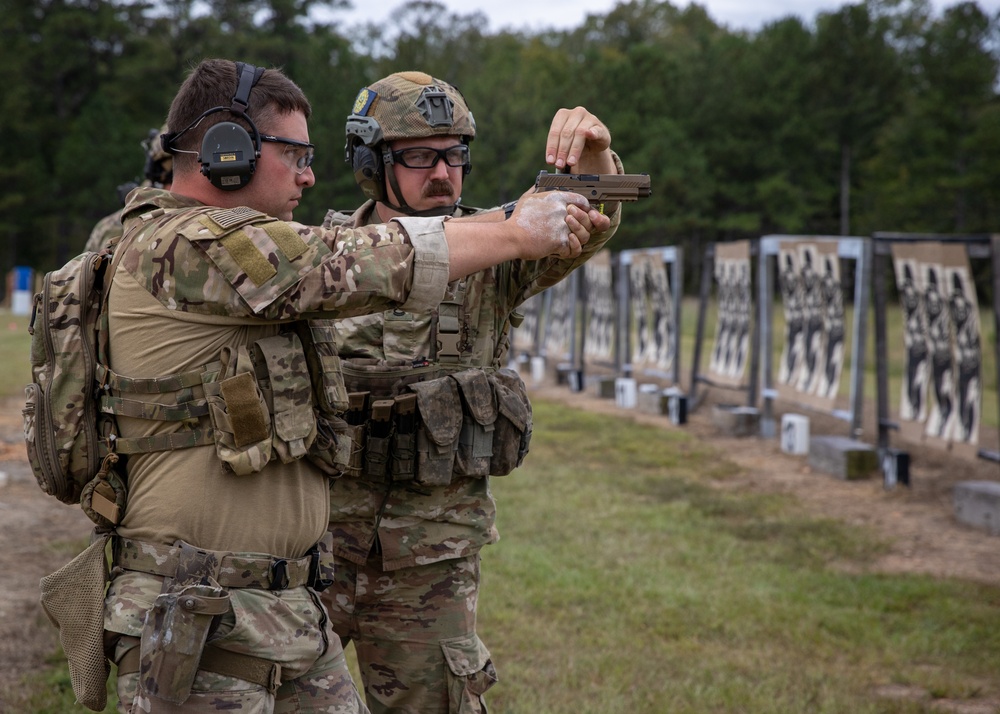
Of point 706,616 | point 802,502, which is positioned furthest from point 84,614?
point 802,502

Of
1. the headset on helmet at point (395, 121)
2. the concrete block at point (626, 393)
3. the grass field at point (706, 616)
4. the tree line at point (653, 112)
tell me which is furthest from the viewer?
the tree line at point (653, 112)

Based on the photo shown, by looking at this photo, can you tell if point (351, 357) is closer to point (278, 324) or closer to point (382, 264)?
point (278, 324)

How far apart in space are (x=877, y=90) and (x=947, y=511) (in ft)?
142

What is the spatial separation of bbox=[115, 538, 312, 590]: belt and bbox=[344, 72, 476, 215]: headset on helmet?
4.85ft

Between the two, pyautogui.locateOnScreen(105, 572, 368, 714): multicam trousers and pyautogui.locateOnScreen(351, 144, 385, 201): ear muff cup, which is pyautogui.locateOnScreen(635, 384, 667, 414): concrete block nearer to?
pyautogui.locateOnScreen(351, 144, 385, 201): ear muff cup

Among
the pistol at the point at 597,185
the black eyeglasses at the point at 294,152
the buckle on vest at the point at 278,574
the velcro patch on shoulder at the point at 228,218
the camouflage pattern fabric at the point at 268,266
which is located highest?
the black eyeglasses at the point at 294,152

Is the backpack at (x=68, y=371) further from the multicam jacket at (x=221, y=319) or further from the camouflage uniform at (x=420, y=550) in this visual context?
the camouflage uniform at (x=420, y=550)

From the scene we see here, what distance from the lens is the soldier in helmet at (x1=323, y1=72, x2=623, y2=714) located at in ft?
10.3

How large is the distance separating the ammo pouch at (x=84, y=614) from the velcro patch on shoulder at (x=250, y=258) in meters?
0.77

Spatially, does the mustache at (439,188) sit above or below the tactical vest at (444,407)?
above

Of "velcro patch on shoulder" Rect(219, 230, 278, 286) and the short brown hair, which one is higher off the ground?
the short brown hair

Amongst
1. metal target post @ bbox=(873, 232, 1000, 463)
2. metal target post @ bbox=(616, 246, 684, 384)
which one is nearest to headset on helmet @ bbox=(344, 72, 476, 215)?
metal target post @ bbox=(873, 232, 1000, 463)

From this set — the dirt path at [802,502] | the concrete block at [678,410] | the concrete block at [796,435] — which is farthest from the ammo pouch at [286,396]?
the concrete block at [678,410]

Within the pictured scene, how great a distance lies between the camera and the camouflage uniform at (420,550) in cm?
312
